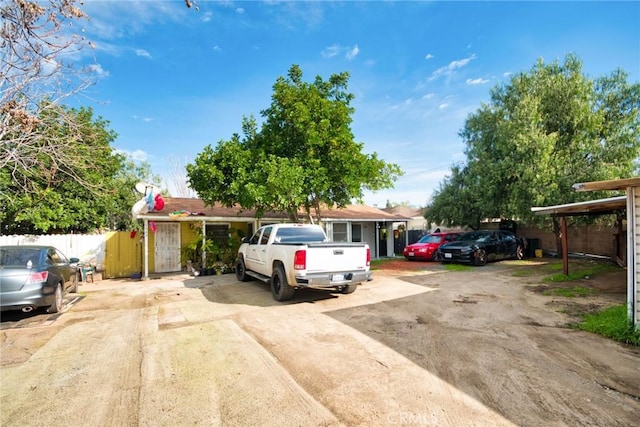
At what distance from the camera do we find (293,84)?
12562 mm

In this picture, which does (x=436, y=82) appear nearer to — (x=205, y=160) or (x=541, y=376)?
(x=205, y=160)

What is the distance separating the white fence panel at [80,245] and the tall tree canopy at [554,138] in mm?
18726

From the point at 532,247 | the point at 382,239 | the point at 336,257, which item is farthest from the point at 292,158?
the point at 532,247

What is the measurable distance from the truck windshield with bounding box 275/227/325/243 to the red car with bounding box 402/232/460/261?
8774 millimetres

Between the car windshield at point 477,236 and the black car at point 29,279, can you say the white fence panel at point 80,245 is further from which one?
the car windshield at point 477,236

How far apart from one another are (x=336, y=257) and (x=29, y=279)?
6038 mm

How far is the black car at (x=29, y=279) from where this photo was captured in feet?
18.7

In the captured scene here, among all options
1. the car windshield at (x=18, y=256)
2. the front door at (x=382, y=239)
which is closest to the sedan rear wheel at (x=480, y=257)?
the front door at (x=382, y=239)

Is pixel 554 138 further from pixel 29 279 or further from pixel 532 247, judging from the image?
pixel 29 279

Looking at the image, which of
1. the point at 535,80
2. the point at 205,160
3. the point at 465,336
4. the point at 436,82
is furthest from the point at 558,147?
the point at 205,160

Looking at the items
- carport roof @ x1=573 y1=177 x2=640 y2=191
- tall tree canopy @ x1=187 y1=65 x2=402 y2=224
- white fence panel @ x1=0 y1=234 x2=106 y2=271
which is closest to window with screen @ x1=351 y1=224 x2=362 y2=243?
tall tree canopy @ x1=187 y1=65 x2=402 y2=224

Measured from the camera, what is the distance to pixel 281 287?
24.2 ft

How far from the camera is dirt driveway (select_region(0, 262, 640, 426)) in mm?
2973

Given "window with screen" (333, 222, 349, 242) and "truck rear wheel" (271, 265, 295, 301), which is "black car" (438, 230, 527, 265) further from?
"truck rear wheel" (271, 265, 295, 301)
